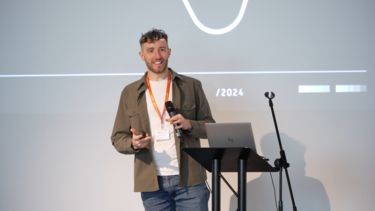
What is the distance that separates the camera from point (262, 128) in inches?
148

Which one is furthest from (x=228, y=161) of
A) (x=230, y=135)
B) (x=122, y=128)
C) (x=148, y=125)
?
(x=122, y=128)

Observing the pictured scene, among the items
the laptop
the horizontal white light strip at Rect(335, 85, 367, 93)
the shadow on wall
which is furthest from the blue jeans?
the horizontal white light strip at Rect(335, 85, 367, 93)

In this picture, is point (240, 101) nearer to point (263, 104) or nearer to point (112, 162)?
point (263, 104)

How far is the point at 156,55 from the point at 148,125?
0.40 m

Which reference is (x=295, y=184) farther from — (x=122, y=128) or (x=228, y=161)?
(x=122, y=128)

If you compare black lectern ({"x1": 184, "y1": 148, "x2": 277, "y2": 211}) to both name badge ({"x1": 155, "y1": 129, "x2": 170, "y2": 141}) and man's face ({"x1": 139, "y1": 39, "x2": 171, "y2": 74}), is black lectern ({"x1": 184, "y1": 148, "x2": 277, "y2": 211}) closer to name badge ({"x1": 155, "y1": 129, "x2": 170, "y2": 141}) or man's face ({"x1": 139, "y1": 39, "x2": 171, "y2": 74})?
name badge ({"x1": 155, "y1": 129, "x2": 170, "y2": 141})

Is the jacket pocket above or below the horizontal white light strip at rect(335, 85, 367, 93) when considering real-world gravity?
below

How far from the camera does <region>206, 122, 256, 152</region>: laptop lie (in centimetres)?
247

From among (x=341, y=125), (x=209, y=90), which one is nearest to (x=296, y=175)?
(x=341, y=125)

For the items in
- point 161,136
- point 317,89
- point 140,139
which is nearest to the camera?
point 140,139

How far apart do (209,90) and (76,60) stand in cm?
109

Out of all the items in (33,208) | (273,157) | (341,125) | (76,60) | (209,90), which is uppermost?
(76,60)

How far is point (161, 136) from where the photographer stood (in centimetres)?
270

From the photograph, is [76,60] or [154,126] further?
[76,60]
